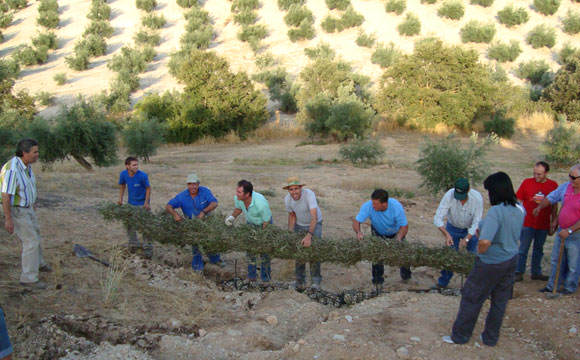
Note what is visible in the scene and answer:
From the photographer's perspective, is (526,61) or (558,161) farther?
(526,61)

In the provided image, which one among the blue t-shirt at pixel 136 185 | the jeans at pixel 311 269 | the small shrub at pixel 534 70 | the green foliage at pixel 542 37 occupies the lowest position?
the jeans at pixel 311 269

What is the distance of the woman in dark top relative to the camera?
379 cm

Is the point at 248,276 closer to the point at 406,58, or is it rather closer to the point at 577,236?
the point at 577,236

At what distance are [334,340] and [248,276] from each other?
7.82 ft

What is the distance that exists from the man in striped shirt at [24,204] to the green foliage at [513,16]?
45.7 m

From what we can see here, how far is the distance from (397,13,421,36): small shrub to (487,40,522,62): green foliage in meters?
7.40

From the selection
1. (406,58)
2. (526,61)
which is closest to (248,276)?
(406,58)

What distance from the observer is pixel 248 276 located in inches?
250

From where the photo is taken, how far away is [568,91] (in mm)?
26438

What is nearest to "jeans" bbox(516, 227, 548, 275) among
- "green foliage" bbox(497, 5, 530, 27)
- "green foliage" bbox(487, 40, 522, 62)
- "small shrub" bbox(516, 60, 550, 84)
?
"small shrub" bbox(516, 60, 550, 84)

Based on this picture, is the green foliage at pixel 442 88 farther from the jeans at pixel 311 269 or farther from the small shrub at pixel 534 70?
the jeans at pixel 311 269

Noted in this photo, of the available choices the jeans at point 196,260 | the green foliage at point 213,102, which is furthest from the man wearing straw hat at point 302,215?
the green foliage at point 213,102

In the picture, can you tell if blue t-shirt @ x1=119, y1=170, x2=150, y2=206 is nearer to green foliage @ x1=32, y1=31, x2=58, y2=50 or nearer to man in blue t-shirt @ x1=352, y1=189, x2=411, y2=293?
man in blue t-shirt @ x1=352, y1=189, x2=411, y2=293

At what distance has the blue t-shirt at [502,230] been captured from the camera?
3779mm
